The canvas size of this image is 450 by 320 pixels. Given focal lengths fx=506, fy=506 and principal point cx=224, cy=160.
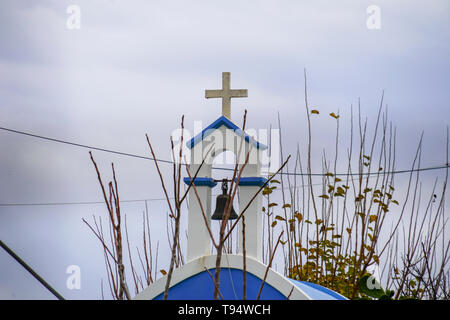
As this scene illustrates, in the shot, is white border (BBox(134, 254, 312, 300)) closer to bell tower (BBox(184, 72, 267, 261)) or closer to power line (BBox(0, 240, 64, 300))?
bell tower (BBox(184, 72, 267, 261))

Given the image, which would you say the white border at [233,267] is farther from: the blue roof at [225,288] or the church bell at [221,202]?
the church bell at [221,202]

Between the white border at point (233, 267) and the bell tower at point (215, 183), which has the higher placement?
the bell tower at point (215, 183)

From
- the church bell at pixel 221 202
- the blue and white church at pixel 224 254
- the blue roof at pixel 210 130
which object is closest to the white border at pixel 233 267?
the blue and white church at pixel 224 254

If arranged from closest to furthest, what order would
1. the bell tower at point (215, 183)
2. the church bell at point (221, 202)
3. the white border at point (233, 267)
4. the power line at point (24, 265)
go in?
the power line at point (24, 265) → the white border at point (233, 267) → the bell tower at point (215, 183) → the church bell at point (221, 202)

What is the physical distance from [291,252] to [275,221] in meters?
0.33

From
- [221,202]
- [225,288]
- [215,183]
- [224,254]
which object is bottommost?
[225,288]

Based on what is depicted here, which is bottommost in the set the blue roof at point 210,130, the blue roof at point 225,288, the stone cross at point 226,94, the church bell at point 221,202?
the blue roof at point 225,288

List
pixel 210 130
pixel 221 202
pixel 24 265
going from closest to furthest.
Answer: pixel 24 265 → pixel 210 130 → pixel 221 202

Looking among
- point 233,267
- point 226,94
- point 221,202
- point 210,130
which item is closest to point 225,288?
point 233,267

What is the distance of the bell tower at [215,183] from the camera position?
2.57 metres

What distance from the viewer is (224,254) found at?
7.81ft

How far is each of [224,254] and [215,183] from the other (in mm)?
456

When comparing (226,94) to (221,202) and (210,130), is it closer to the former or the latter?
(210,130)
